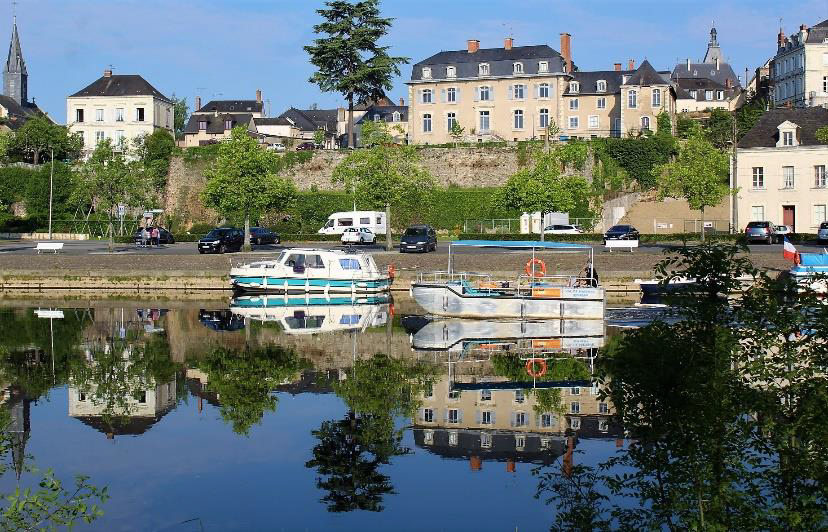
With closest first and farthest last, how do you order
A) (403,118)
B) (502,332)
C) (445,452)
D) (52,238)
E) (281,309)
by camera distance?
(445,452) < (502,332) < (281,309) < (52,238) < (403,118)

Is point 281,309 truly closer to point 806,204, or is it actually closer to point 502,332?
point 502,332

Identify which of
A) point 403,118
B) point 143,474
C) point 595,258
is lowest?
point 143,474

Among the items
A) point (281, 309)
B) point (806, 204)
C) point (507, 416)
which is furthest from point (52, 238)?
point (507, 416)

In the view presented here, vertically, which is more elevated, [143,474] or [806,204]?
[806,204]

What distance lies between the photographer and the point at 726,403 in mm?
10789

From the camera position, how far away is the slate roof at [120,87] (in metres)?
94.8

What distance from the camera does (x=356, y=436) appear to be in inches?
748

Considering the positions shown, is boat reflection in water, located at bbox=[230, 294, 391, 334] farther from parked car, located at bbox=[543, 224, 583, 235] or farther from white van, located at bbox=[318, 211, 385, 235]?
white van, located at bbox=[318, 211, 385, 235]

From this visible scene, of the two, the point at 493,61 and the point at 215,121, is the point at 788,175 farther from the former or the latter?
the point at 215,121

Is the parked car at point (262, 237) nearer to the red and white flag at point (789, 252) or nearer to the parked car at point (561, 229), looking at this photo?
the parked car at point (561, 229)

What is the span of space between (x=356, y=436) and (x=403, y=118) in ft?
229

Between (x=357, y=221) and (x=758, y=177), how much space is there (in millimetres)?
22854

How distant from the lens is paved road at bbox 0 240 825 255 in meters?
49.3

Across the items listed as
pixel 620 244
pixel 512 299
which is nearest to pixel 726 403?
pixel 512 299
